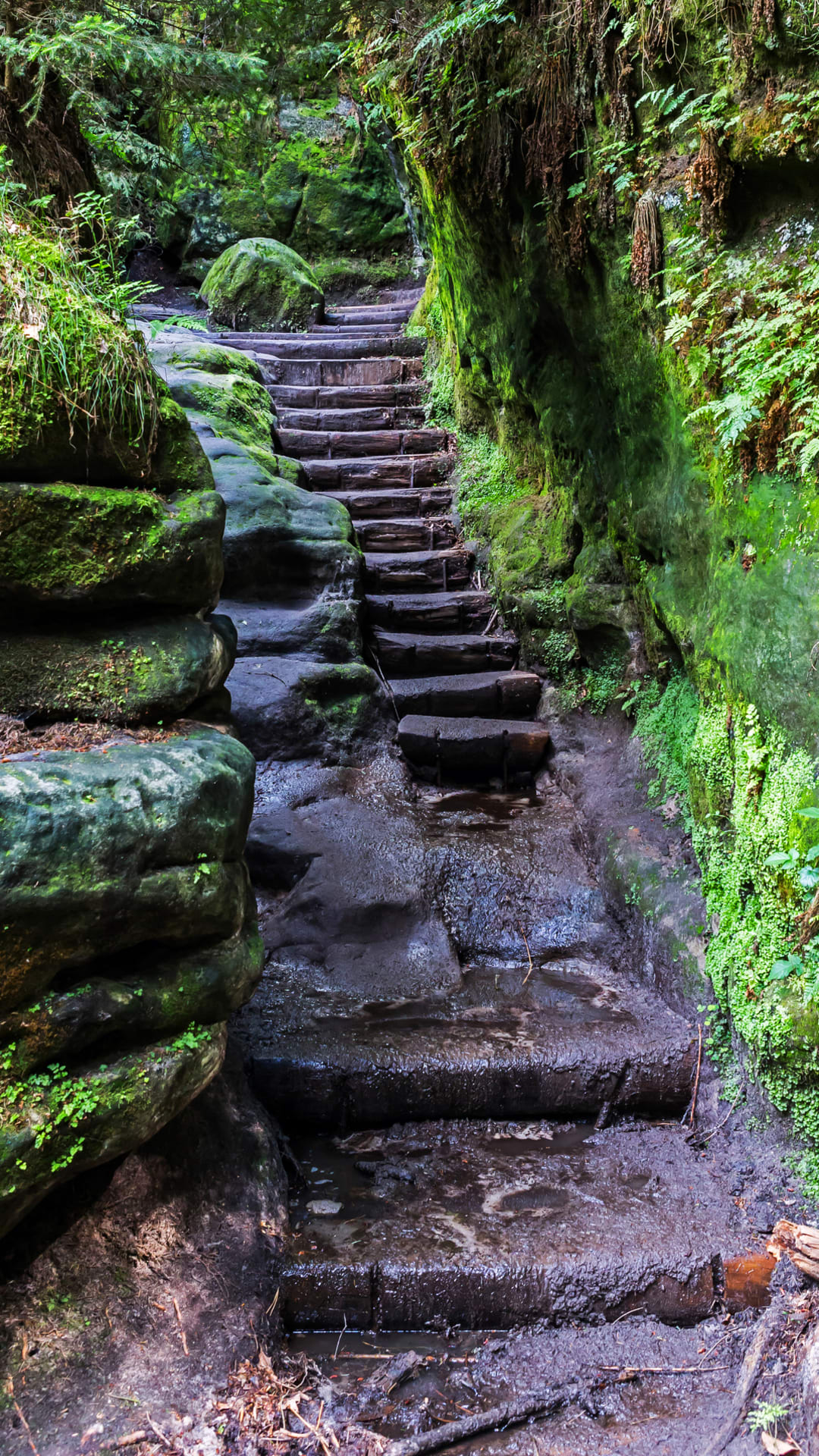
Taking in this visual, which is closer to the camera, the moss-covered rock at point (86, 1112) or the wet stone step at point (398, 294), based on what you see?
→ the moss-covered rock at point (86, 1112)

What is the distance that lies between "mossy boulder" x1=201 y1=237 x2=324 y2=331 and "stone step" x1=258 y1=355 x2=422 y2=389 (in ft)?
7.86

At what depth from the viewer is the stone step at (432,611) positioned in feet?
24.1

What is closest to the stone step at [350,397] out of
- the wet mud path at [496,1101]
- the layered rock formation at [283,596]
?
the layered rock formation at [283,596]

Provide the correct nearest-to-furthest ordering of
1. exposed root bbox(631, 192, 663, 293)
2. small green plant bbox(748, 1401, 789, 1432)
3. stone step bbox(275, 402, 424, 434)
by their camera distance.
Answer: small green plant bbox(748, 1401, 789, 1432), exposed root bbox(631, 192, 663, 293), stone step bbox(275, 402, 424, 434)

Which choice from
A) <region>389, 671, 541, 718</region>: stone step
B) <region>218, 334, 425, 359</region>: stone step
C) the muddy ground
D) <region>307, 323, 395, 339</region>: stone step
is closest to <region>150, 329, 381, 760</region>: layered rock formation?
<region>389, 671, 541, 718</region>: stone step

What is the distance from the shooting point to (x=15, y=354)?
2.94m

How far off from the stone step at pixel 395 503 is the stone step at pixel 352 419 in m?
1.21

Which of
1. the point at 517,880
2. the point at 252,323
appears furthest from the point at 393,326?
the point at 517,880

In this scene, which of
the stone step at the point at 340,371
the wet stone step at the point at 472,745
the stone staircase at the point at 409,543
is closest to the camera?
the wet stone step at the point at 472,745

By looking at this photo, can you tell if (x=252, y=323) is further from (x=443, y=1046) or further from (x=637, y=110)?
(x=443, y=1046)

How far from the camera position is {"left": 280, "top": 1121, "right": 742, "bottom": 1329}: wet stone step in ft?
10.2

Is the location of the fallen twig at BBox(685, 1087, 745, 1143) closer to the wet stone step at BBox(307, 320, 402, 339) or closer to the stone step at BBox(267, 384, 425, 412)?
the stone step at BBox(267, 384, 425, 412)

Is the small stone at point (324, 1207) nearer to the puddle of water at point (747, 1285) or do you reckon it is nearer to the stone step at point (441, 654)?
the puddle of water at point (747, 1285)

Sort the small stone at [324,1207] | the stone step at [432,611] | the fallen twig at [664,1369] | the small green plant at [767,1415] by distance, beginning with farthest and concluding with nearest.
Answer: the stone step at [432,611] → the small stone at [324,1207] → the fallen twig at [664,1369] → the small green plant at [767,1415]
